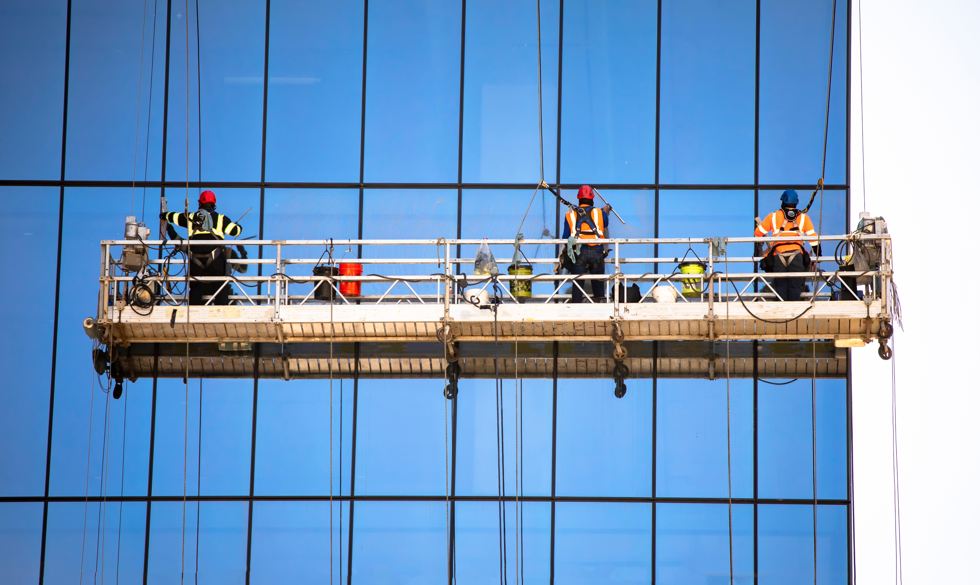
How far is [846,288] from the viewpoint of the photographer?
1300 centimetres

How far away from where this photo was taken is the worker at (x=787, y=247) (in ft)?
44.0

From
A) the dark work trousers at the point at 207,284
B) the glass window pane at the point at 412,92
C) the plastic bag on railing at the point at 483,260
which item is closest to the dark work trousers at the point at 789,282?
the plastic bag on railing at the point at 483,260

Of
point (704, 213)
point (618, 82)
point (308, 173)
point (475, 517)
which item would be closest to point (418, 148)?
point (308, 173)

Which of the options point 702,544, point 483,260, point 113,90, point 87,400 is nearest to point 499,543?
point 702,544

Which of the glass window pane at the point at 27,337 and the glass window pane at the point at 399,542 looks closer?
the glass window pane at the point at 399,542

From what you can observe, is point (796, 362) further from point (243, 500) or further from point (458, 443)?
point (243, 500)

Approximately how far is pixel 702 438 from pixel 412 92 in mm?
7150

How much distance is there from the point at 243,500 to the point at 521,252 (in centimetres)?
570

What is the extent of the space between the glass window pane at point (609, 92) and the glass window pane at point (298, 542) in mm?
6462

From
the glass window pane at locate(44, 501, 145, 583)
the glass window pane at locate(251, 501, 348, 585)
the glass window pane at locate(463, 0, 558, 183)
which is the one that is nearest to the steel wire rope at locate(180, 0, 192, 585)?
the glass window pane at locate(44, 501, 145, 583)

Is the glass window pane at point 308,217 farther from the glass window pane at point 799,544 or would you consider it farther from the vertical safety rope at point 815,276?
the glass window pane at point 799,544

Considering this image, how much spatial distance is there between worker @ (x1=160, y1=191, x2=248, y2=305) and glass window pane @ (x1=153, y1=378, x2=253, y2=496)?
155cm

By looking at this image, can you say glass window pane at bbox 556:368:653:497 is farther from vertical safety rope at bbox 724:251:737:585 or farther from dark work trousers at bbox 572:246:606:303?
dark work trousers at bbox 572:246:606:303

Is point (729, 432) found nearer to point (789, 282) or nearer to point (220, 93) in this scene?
point (789, 282)
